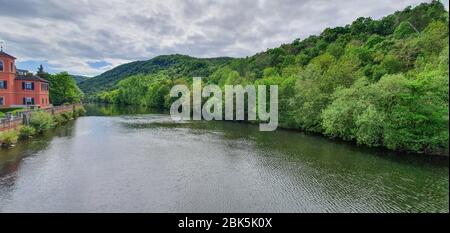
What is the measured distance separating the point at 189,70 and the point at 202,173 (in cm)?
14071

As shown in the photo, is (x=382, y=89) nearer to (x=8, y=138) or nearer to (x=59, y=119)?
(x=8, y=138)

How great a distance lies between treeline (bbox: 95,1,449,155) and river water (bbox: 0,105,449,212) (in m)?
2.34

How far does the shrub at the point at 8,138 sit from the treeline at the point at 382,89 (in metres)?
32.7

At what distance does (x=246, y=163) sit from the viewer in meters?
26.2

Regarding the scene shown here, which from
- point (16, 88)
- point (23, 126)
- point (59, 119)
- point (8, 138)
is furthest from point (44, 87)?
point (8, 138)

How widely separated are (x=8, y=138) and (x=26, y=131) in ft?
15.6

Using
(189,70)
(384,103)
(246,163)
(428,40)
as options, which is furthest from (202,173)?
(189,70)

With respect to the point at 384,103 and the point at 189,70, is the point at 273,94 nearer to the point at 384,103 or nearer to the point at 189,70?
the point at 384,103

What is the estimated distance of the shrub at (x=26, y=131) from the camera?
33.0 metres

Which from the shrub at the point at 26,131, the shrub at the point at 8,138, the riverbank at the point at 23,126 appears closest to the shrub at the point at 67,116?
the riverbank at the point at 23,126

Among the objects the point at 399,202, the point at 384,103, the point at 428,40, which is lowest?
the point at 399,202

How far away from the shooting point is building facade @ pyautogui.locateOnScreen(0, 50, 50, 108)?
1750 inches

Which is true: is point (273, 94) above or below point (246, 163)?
above

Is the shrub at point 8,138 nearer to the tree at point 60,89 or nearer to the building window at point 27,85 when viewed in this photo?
the building window at point 27,85
